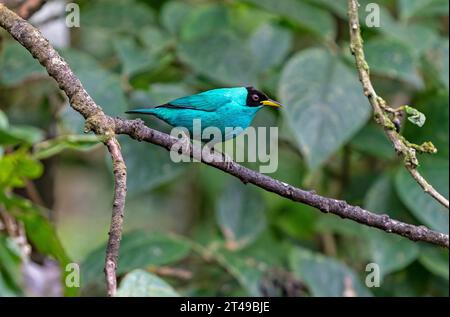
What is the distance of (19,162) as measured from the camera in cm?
272

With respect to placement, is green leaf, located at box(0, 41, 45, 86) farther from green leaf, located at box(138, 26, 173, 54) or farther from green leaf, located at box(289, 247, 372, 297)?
green leaf, located at box(289, 247, 372, 297)

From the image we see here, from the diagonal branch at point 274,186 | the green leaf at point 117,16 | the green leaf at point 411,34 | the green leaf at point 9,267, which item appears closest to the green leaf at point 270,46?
the green leaf at point 411,34

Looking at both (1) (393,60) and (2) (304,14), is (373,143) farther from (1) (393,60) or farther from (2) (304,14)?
(2) (304,14)

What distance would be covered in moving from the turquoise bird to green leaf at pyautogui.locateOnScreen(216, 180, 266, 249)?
3.08 feet

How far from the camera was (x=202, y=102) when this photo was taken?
98.3 inches

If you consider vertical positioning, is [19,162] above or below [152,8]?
below

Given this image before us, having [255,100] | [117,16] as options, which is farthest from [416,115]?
[117,16]

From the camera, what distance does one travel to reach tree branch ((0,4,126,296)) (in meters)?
1.47

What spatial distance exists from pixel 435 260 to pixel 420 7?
1256mm

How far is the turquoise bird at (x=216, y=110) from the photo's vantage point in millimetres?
2398

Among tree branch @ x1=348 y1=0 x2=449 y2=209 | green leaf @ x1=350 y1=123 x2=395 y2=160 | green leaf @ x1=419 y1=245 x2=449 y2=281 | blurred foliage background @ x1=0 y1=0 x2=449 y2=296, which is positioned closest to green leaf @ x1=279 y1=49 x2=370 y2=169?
blurred foliage background @ x1=0 y1=0 x2=449 y2=296
